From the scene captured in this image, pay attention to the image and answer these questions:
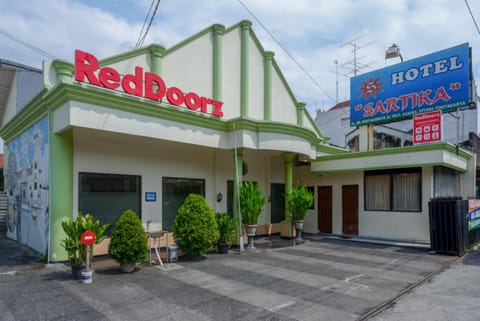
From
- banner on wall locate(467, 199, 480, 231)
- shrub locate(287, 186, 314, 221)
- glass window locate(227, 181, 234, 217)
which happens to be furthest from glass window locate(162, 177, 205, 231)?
banner on wall locate(467, 199, 480, 231)

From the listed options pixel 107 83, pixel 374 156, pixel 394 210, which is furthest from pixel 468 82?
pixel 107 83

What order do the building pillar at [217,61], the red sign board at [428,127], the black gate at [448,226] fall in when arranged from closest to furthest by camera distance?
1. the black gate at [448,226]
2. the building pillar at [217,61]
3. the red sign board at [428,127]

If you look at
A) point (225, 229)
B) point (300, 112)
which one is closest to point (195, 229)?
point (225, 229)

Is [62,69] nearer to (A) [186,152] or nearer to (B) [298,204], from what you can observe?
(A) [186,152]

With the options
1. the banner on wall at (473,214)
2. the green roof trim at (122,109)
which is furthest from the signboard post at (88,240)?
the banner on wall at (473,214)

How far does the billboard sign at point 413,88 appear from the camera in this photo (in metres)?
13.2

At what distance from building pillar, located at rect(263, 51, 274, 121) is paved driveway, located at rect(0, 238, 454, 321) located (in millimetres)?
6264

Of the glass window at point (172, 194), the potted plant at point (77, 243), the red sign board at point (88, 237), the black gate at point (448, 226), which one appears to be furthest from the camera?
the glass window at point (172, 194)

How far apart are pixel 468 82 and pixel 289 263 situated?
1047 centimetres

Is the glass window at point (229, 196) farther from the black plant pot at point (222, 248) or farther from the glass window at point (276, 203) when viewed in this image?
the black plant pot at point (222, 248)

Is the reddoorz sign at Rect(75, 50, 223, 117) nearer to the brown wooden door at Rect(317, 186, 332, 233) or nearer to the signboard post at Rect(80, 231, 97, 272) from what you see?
the signboard post at Rect(80, 231, 97, 272)

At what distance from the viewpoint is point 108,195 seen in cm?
955

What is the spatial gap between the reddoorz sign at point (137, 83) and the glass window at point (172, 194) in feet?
8.45

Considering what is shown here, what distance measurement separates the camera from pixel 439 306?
5523mm
